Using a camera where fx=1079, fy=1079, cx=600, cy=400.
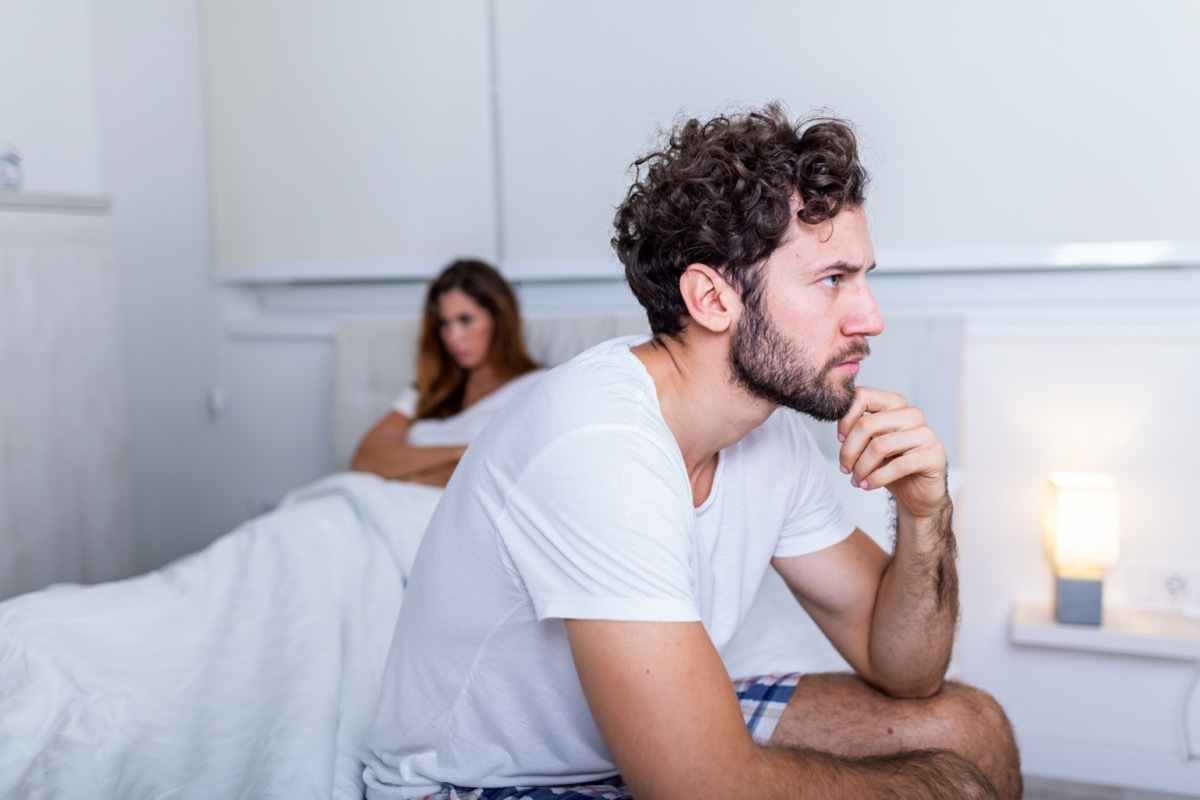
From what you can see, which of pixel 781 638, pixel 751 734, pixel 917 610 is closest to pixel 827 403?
pixel 917 610

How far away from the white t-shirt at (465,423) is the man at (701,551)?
1.33 meters

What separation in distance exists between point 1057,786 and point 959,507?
67cm

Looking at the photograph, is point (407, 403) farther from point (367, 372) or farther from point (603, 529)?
point (603, 529)

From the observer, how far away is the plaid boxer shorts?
49.9 inches

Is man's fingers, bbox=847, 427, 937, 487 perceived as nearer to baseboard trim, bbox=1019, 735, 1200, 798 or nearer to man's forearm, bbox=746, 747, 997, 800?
man's forearm, bbox=746, 747, 997, 800

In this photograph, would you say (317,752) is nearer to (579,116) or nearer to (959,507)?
(959,507)

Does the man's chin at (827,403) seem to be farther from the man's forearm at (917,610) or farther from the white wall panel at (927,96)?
the white wall panel at (927,96)

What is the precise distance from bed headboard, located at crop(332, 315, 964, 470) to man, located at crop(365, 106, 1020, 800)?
3.03 feet

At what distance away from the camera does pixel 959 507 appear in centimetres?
226

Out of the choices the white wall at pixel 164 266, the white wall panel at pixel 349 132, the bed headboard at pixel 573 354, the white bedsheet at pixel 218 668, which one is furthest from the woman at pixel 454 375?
the white wall at pixel 164 266

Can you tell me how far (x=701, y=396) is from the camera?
1.27 m

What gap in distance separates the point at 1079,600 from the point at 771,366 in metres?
1.37

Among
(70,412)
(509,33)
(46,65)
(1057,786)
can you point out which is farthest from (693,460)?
(46,65)

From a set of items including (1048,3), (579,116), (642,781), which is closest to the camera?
(642,781)
